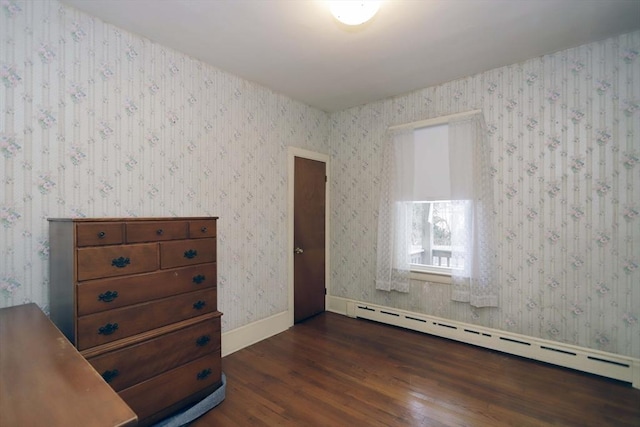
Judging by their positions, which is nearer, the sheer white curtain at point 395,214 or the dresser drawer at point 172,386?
the dresser drawer at point 172,386

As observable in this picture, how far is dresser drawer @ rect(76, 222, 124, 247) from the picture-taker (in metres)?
1.64

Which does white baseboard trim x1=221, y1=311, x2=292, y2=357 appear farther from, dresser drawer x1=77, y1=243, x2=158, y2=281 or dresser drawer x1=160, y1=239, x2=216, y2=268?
dresser drawer x1=77, y1=243, x2=158, y2=281

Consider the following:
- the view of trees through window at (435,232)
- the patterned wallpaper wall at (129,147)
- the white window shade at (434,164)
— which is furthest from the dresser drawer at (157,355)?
the white window shade at (434,164)

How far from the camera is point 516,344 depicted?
9.41 ft

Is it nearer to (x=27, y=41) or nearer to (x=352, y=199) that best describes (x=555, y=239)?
(x=352, y=199)

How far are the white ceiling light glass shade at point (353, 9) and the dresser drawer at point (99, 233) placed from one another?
190 cm

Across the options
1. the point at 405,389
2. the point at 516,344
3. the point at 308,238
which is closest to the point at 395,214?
the point at 308,238

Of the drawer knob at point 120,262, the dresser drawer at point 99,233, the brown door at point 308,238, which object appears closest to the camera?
the dresser drawer at point 99,233

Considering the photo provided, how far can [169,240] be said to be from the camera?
2.02 meters

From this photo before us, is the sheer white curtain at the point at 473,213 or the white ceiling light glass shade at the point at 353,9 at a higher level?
the white ceiling light glass shade at the point at 353,9

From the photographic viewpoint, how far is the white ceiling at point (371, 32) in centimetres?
207

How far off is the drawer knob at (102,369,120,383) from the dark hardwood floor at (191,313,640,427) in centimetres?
66

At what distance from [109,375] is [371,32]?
9.52ft

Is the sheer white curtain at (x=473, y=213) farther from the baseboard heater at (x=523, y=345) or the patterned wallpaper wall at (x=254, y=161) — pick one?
the baseboard heater at (x=523, y=345)
